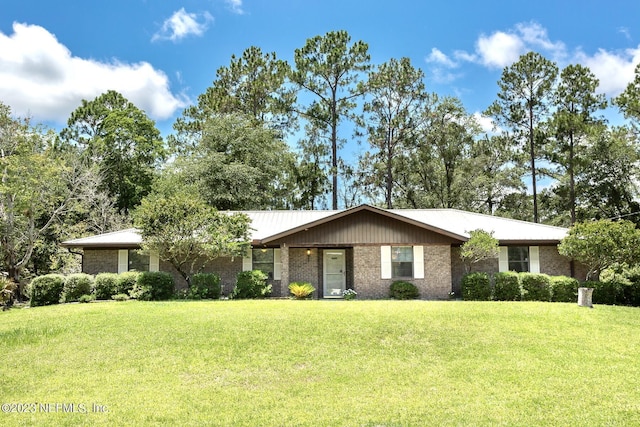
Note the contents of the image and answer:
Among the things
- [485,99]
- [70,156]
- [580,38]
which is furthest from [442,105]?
[70,156]

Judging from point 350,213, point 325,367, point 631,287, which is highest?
point 350,213

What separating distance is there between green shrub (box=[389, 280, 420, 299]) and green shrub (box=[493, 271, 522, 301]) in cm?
289

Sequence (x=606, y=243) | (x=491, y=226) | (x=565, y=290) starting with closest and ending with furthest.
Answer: (x=606, y=243) < (x=565, y=290) < (x=491, y=226)

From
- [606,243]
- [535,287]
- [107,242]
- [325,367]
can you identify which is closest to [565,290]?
[535,287]

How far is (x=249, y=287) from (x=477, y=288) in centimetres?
818

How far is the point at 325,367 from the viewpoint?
9016 millimetres

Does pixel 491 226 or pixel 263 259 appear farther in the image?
pixel 491 226

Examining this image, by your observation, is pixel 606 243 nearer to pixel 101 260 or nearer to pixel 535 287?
pixel 535 287

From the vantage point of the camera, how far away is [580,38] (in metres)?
20.7

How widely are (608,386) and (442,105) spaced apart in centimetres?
2856

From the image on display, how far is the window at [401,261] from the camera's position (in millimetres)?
18375

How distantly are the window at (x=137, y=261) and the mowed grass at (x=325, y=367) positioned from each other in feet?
19.5

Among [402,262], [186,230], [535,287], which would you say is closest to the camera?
[535,287]

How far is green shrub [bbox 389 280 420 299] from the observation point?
1778cm
